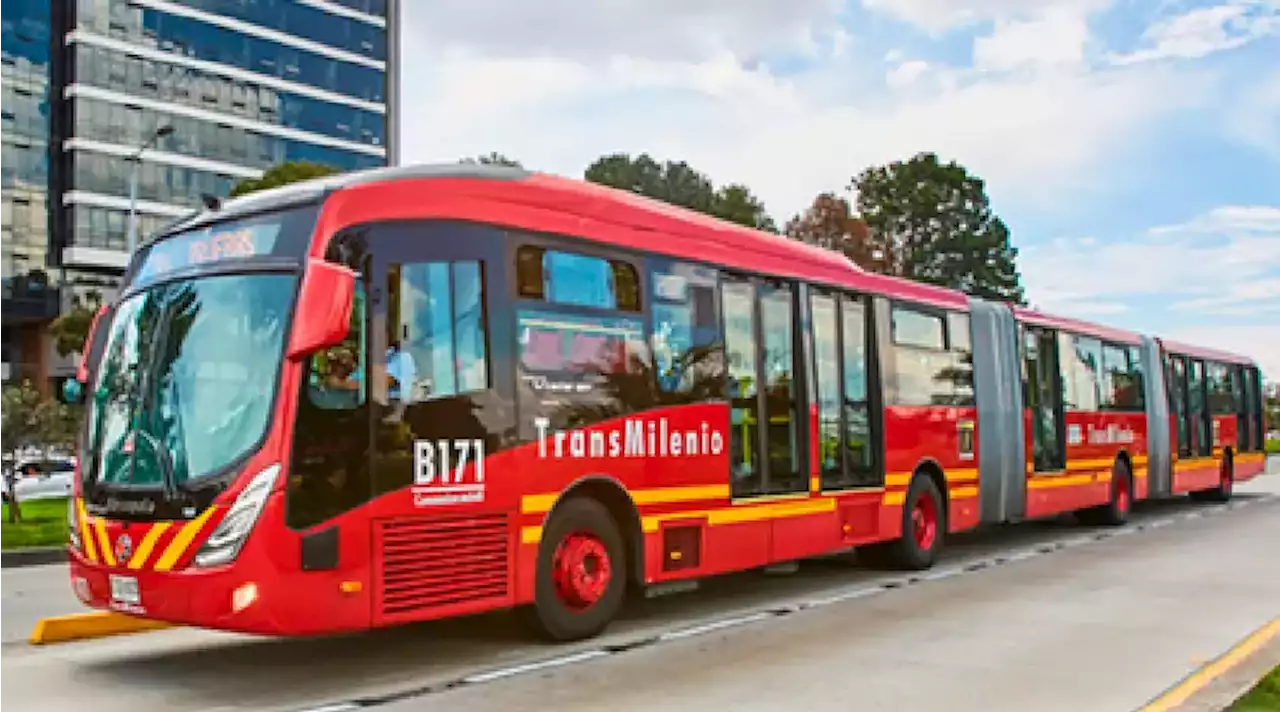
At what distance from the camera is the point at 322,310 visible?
7074mm

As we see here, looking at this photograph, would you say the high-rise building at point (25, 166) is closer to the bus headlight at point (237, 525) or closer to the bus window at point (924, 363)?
the bus window at point (924, 363)

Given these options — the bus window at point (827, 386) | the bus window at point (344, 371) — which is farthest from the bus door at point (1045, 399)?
the bus window at point (344, 371)

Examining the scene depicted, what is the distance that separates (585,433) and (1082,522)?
1323 centimetres

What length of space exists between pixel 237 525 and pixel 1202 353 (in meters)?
22.5

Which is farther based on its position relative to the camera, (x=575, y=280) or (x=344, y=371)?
(x=575, y=280)

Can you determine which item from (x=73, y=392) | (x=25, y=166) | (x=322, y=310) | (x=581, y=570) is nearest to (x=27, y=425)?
(x=73, y=392)

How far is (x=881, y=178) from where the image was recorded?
259ft

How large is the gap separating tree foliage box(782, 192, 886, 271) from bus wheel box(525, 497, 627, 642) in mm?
57169

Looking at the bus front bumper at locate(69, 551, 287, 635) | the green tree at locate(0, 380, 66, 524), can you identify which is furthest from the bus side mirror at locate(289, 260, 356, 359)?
the green tree at locate(0, 380, 66, 524)

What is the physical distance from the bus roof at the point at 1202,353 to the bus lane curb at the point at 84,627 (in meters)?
18.6

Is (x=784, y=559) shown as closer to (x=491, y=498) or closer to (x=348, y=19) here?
(x=491, y=498)

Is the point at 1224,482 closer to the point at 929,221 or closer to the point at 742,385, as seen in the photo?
the point at 742,385

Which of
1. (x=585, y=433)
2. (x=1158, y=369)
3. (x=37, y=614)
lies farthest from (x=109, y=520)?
(x=1158, y=369)

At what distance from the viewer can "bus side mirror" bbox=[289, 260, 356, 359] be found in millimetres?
7039
